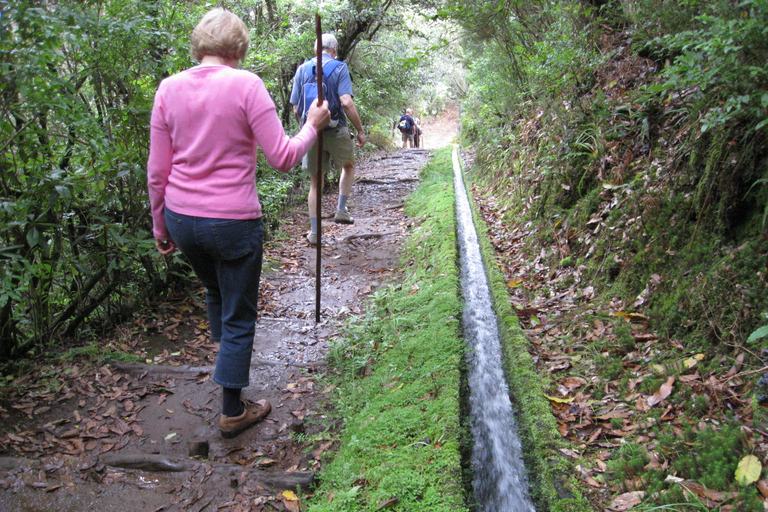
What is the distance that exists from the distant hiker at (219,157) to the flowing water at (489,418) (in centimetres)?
156

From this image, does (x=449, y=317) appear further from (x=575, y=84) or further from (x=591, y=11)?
(x=591, y=11)

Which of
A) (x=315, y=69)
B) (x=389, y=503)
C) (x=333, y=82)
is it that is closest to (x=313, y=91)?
(x=315, y=69)

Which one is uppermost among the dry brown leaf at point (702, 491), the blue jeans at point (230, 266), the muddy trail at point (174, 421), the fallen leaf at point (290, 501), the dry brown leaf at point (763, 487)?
the blue jeans at point (230, 266)

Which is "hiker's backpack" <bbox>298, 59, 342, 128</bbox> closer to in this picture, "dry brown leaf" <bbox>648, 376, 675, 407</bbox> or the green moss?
the green moss

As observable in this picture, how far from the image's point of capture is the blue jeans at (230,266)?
2701 mm

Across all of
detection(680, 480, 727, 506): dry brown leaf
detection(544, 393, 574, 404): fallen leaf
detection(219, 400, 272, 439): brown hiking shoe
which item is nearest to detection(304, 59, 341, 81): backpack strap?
detection(219, 400, 272, 439): brown hiking shoe

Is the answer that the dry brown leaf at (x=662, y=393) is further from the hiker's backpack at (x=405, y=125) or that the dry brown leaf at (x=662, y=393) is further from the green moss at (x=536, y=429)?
the hiker's backpack at (x=405, y=125)

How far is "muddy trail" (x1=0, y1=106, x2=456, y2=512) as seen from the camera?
8.17 feet

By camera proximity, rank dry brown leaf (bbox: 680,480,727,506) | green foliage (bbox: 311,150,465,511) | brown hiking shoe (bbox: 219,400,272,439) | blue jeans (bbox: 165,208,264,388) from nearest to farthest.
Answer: dry brown leaf (bbox: 680,480,727,506) < green foliage (bbox: 311,150,465,511) < blue jeans (bbox: 165,208,264,388) < brown hiking shoe (bbox: 219,400,272,439)

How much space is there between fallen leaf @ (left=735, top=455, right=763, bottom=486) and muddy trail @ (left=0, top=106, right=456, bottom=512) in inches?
80.7

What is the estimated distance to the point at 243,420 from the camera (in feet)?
10.3

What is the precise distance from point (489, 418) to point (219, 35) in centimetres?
280

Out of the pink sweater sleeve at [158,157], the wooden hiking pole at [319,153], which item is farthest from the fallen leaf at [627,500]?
the pink sweater sleeve at [158,157]

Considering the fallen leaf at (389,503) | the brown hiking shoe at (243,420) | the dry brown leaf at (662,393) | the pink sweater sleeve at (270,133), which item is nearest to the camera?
the fallen leaf at (389,503)
